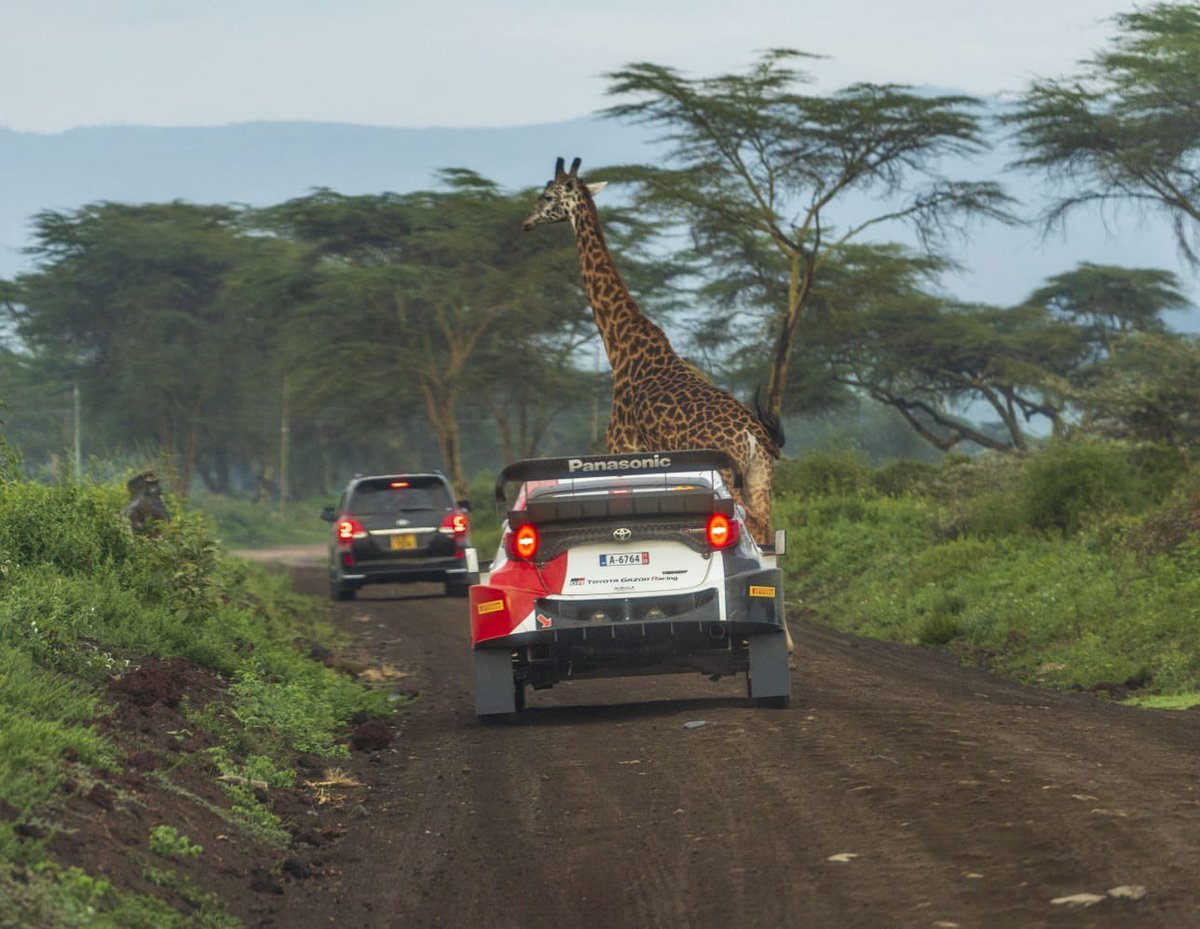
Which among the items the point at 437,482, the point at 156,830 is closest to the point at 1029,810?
the point at 156,830

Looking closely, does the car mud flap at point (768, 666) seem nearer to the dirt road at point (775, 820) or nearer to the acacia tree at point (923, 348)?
the dirt road at point (775, 820)

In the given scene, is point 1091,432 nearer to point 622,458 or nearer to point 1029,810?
point 622,458

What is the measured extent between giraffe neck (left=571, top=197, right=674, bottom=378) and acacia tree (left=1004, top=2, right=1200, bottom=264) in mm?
20770

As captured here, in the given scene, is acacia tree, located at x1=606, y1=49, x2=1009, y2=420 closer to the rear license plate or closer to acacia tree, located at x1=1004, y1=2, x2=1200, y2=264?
acacia tree, located at x1=1004, y1=2, x2=1200, y2=264

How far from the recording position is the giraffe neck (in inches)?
739

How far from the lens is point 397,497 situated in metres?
25.5

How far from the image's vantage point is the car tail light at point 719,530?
11.3 meters

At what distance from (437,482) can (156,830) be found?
1833cm

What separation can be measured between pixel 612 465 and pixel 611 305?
786 cm

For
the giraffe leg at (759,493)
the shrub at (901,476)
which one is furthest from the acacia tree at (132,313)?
the giraffe leg at (759,493)

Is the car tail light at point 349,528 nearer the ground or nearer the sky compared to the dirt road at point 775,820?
nearer the ground

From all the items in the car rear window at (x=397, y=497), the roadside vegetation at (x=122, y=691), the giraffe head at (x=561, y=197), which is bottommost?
the car rear window at (x=397, y=497)

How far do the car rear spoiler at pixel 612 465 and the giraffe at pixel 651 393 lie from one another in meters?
2.55

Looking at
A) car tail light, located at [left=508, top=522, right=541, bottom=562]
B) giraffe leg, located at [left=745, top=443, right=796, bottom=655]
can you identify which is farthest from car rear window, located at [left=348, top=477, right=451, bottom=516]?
car tail light, located at [left=508, top=522, right=541, bottom=562]
